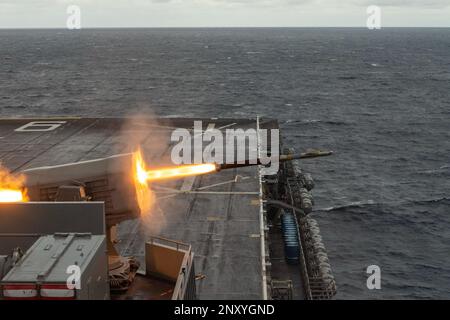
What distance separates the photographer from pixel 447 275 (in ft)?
147

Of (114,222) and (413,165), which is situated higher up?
(114,222)

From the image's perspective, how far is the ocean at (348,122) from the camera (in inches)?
1909

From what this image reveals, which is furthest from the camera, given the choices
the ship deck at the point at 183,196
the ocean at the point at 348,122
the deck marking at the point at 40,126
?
the deck marking at the point at 40,126

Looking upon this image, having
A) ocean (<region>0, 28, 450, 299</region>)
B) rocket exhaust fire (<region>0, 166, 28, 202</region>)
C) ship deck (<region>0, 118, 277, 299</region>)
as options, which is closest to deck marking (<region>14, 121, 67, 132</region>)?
ship deck (<region>0, 118, 277, 299</region>)

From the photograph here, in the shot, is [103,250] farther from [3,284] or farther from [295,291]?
[295,291]

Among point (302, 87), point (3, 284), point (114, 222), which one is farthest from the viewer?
point (302, 87)

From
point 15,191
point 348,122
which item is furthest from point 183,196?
point 348,122

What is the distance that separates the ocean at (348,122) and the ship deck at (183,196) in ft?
39.1

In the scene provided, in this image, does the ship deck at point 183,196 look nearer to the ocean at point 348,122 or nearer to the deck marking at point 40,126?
the deck marking at point 40,126

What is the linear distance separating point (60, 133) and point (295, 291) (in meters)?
35.2

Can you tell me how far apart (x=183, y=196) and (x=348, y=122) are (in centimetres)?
6822

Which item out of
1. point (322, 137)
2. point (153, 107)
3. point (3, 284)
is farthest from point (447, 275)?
point (153, 107)

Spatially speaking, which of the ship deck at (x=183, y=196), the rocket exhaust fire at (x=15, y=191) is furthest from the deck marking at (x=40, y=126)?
the rocket exhaust fire at (x=15, y=191)
